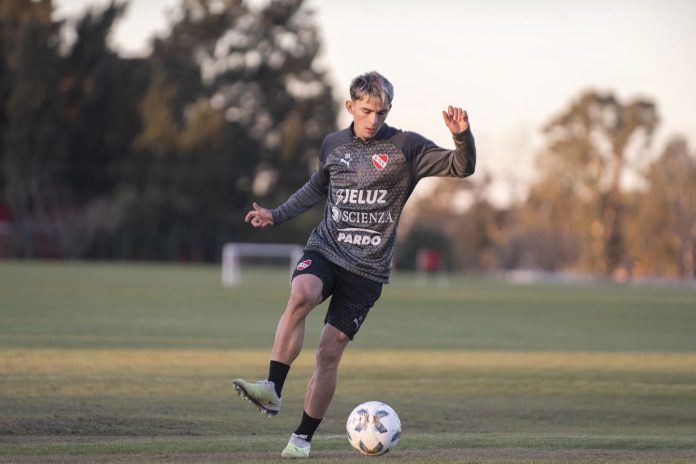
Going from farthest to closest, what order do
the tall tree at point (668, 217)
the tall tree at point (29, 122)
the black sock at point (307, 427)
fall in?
the tall tree at point (668, 217), the tall tree at point (29, 122), the black sock at point (307, 427)

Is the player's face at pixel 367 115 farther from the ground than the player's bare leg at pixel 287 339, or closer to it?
farther from the ground

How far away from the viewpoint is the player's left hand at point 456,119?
22.6 ft

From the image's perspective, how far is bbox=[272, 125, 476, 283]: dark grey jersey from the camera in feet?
23.7

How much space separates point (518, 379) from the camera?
12734mm

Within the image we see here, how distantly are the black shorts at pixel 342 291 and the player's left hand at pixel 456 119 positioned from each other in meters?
1.12

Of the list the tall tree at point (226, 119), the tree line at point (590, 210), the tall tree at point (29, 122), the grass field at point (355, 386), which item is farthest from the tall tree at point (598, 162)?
the grass field at point (355, 386)

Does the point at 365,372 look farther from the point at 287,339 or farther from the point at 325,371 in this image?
the point at 287,339

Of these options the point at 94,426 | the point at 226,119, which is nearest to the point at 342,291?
the point at 94,426

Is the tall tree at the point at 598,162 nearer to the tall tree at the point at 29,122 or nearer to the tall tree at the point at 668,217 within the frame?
the tall tree at the point at 668,217

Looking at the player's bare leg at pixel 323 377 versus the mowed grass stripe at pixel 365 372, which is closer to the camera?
the player's bare leg at pixel 323 377

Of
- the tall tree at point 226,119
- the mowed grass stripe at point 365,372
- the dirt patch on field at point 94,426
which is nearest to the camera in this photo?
the dirt patch on field at point 94,426

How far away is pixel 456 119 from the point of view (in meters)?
6.91

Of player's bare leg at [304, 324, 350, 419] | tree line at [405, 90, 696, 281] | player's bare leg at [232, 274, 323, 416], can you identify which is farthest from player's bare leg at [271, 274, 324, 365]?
tree line at [405, 90, 696, 281]

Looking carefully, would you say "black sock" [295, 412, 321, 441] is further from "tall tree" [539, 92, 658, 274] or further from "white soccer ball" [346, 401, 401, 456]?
"tall tree" [539, 92, 658, 274]
